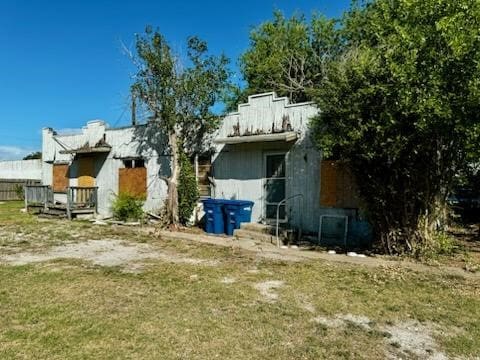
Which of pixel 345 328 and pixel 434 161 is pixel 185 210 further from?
pixel 345 328

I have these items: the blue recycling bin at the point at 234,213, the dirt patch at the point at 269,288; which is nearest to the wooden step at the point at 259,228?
the blue recycling bin at the point at 234,213

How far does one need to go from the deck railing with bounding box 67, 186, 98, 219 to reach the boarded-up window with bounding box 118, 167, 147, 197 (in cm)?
126

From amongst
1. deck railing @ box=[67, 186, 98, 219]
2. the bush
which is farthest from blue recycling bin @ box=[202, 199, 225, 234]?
deck railing @ box=[67, 186, 98, 219]

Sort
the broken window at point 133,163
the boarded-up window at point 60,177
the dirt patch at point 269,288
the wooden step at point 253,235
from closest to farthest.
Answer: the dirt patch at point 269,288, the wooden step at point 253,235, the broken window at point 133,163, the boarded-up window at point 60,177

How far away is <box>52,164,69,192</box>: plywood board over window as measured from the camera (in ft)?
62.9

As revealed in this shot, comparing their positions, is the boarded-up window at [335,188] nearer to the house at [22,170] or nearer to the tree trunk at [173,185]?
the tree trunk at [173,185]

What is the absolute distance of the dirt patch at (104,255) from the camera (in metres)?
7.97

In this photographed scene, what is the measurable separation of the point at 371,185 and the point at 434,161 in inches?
48.0

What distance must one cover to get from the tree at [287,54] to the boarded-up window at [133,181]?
9275 mm

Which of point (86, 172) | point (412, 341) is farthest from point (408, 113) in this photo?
point (86, 172)

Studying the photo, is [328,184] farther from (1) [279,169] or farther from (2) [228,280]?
(2) [228,280]

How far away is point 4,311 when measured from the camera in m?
4.95

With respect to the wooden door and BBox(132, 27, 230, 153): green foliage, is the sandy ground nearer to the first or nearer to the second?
BBox(132, 27, 230, 153): green foliage

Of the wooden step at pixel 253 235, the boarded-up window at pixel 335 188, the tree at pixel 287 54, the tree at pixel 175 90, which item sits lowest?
the wooden step at pixel 253 235
